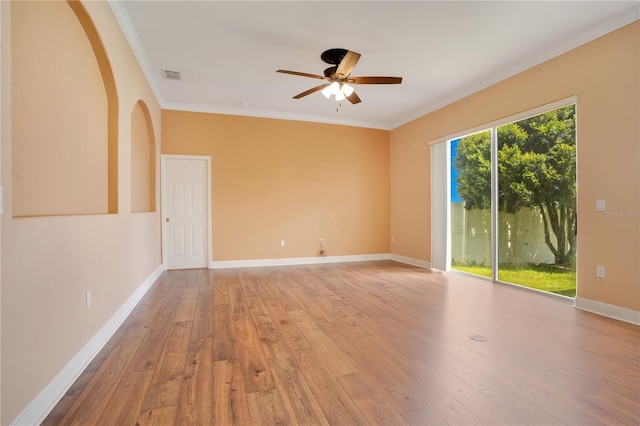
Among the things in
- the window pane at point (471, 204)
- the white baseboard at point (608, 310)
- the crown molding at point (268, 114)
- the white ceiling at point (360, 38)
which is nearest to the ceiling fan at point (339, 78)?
the white ceiling at point (360, 38)

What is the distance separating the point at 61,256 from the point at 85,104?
1.31 m

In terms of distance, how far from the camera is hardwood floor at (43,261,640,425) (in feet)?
5.23

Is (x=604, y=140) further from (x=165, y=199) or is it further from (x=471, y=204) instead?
(x=165, y=199)

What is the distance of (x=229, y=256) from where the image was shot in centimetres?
560

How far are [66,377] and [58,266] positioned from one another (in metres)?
0.69

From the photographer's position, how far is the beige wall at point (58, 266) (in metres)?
1.37

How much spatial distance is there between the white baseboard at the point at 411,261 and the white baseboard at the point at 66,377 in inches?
187

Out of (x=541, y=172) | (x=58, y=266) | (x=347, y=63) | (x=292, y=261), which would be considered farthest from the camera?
(x=292, y=261)

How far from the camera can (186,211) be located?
5426 millimetres

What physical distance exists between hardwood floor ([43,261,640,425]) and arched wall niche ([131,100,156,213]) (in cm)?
148

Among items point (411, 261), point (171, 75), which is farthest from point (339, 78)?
point (411, 261)

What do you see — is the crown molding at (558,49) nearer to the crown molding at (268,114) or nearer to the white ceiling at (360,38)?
the white ceiling at (360,38)

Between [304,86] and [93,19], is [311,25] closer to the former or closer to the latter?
[304,86]

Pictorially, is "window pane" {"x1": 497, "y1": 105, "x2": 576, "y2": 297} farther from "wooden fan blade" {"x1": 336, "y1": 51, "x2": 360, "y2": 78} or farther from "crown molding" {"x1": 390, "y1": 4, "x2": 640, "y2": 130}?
"wooden fan blade" {"x1": 336, "y1": 51, "x2": 360, "y2": 78}
